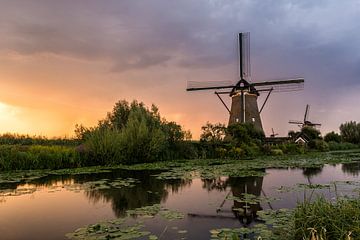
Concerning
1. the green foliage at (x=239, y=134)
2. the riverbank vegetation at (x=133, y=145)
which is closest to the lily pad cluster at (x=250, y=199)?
the riverbank vegetation at (x=133, y=145)

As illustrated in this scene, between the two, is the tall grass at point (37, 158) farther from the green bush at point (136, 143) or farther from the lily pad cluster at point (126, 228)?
the lily pad cluster at point (126, 228)

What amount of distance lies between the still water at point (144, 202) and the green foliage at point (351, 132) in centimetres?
4780

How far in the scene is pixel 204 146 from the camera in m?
25.5

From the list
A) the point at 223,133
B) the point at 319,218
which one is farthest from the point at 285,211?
the point at 223,133

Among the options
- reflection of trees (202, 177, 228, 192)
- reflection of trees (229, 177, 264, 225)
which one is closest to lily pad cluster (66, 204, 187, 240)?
reflection of trees (229, 177, 264, 225)

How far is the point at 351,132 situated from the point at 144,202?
5434cm

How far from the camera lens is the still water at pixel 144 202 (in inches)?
243

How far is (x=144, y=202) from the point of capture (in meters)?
8.27

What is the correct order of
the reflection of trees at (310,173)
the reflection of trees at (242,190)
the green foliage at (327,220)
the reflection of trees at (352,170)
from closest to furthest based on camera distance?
the green foliage at (327,220), the reflection of trees at (242,190), the reflection of trees at (310,173), the reflection of trees at (352,170)

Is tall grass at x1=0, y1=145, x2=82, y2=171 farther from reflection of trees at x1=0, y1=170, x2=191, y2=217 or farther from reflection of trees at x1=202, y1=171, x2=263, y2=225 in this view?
reflection of trees at x1=202, y1=171, x2=263, y2=225

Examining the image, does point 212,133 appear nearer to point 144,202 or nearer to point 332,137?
point 144,202

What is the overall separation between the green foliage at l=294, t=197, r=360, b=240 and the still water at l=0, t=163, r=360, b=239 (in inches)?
32.5

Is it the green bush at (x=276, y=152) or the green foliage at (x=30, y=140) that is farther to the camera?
the green bush at (x=276, y=152)

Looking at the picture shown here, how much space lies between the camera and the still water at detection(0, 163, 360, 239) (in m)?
6.18
